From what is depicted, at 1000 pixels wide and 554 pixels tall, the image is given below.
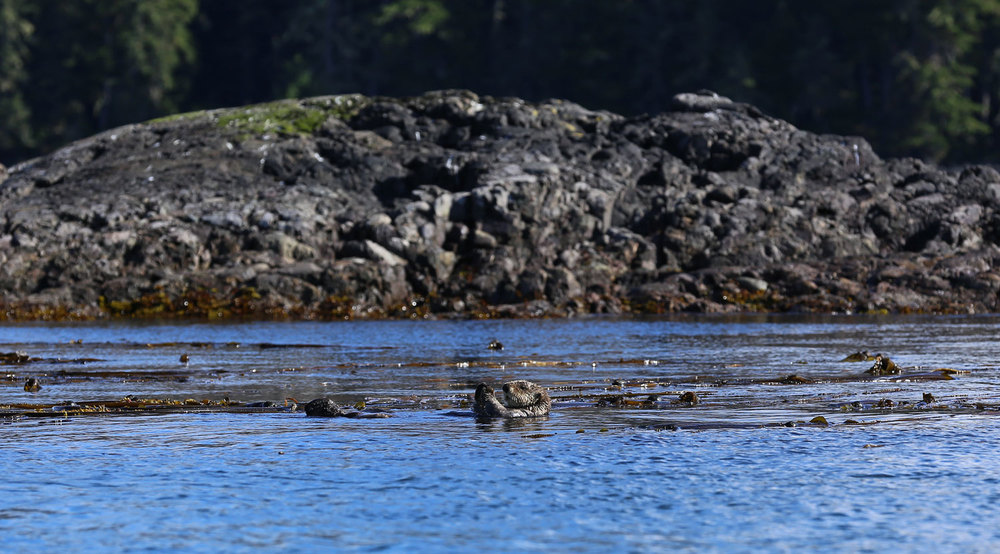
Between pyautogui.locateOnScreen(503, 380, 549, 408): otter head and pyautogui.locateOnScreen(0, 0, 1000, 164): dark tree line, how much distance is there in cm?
7021

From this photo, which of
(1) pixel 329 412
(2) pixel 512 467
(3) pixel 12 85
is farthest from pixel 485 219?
(3) pixel 12 85

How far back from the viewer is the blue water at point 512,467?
11.1m

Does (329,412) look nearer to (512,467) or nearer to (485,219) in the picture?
(512,467)

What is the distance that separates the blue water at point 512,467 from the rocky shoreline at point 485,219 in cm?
1984

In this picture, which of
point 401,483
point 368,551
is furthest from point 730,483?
point 368,551

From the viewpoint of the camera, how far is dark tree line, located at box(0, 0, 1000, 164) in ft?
276

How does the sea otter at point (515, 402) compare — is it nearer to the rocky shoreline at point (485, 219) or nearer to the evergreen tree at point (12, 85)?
the rocky shoreline at point (485, 219)

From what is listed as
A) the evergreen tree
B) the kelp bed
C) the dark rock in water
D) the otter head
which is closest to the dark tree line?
the evergreen tree

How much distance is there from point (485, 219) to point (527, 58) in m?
49.8

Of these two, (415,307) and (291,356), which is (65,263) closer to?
(415,307)

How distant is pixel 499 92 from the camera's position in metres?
97.1

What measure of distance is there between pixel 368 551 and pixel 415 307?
1355 inches

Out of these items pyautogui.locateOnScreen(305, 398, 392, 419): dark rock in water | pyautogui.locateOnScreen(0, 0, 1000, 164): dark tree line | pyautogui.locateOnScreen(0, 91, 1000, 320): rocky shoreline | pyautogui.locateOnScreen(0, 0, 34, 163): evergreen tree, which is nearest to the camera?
pyautogui.locateOnScreen(305, 398, 392, 419): dark rock in water

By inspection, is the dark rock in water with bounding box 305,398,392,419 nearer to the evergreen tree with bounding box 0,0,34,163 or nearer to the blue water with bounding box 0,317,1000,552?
the blue water with bounding box 0,317,1000,552
